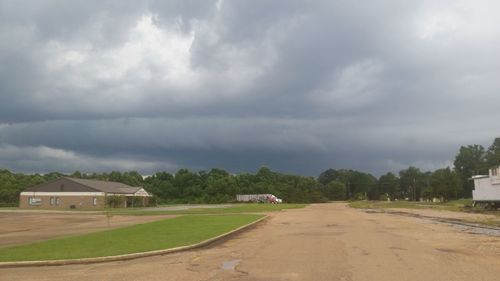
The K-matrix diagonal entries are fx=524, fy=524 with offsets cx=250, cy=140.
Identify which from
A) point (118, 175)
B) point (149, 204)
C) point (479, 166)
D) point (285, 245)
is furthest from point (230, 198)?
point (285, 245)

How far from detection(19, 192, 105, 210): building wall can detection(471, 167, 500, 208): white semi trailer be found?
61.5m

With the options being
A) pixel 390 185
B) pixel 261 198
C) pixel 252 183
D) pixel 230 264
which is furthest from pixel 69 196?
pixel 390 185

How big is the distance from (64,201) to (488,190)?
71.4m

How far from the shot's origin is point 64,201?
96.5m

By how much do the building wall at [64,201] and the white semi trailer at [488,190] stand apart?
61.5m

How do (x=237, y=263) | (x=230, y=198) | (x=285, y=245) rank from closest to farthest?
1. (x=237, y=263)
2. (x=285, y=245)
3. (x=230, y=198)

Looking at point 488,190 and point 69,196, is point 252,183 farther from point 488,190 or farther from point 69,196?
point 488,190

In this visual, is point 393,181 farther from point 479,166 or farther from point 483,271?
point 483,271

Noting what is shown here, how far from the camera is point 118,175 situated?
150250mm

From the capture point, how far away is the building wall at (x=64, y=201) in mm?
94500

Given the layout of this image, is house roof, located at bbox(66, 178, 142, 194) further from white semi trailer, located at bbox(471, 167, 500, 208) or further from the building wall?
white semi trailer, located at bbox(471, 167, 500, 208)

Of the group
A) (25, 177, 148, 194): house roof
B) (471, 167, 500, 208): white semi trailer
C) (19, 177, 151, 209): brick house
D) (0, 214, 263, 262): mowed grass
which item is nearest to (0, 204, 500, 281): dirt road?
(0, 214, 263, 262): mowed grass

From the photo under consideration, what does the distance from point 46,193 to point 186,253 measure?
8832cm

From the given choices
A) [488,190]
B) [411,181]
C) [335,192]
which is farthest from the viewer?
[411,181]
